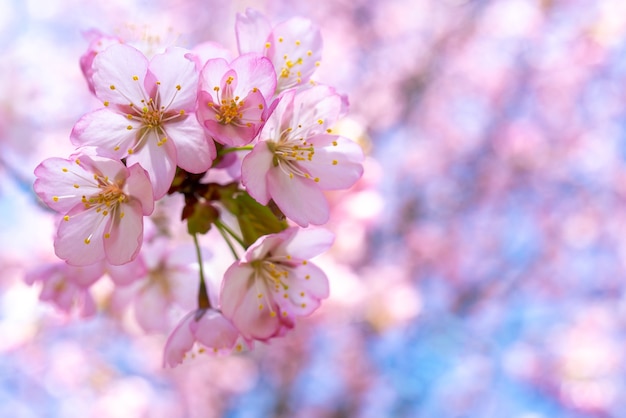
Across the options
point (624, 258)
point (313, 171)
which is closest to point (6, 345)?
point (313, 171)

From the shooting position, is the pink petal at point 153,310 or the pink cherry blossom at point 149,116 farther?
the pink petal at point 153,310

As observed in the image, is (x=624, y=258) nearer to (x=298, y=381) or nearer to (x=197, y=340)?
(x=298, y=381)

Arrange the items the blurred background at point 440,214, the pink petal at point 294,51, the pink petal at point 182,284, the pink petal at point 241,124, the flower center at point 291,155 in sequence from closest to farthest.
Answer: the pink petal at point 241,124, the flower center at point 291,155, the pink petal at point 294,51, the pink petal at point 182,284, the blurred background at point 440,214

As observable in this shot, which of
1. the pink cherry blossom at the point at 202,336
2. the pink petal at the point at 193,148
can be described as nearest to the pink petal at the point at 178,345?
the pink cherry blossom at the point at 202,336

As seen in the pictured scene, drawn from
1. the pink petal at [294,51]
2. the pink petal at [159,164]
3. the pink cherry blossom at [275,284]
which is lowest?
the pink cherry blossom at [275,284]

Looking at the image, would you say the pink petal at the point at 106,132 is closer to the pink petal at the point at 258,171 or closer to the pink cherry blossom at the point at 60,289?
the pink petal at the point at 258,171
